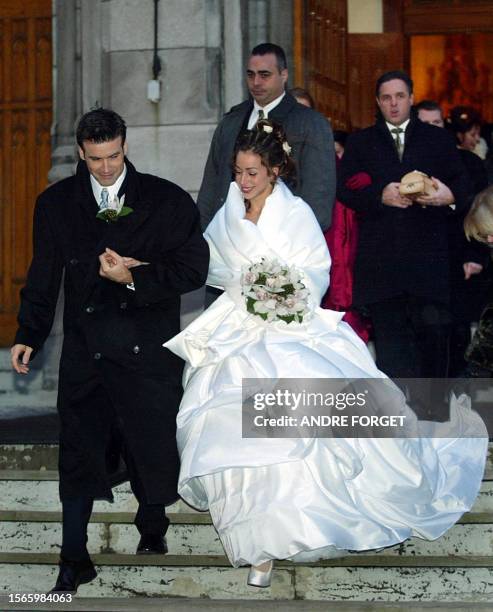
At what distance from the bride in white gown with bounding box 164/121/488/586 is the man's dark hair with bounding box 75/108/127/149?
834mm

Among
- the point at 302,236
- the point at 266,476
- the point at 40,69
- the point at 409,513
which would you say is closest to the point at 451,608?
the point at 409,513

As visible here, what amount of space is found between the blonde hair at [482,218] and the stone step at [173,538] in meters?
1.63

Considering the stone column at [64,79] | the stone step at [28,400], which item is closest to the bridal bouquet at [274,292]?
the stone step at [28,400]

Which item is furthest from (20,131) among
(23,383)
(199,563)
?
(199,563)

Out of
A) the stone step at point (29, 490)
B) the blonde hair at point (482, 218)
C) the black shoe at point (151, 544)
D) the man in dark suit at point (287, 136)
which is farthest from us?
the man in dark suit at point (287, 136)

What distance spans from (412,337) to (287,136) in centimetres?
135

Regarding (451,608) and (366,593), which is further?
(366,593)

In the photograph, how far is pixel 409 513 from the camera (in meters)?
7.06

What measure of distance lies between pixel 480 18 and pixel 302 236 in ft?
20.9

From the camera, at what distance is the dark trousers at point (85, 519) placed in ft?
22.6

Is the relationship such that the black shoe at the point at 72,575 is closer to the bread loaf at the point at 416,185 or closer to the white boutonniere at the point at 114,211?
the white boutonniere at the point at 114,211

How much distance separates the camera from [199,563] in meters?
7.31

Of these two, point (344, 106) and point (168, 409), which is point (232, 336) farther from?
point (344, 106)

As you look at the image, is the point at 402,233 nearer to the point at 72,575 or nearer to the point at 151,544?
the point at 151,544
